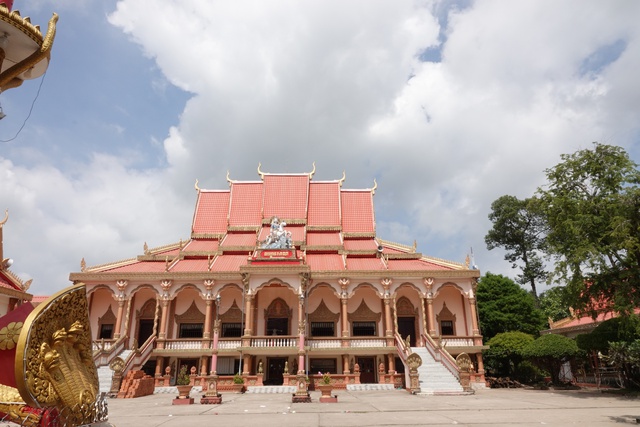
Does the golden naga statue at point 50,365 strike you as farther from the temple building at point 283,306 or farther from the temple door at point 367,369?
the temple door at point 367,369

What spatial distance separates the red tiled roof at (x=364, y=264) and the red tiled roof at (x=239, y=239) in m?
6.12

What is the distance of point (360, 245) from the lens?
25578mm

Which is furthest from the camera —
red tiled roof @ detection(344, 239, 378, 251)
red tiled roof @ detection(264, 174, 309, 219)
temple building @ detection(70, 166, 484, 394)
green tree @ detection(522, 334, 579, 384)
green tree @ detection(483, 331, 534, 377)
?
red tiled roof @ detection(264, 174, 309, 219)

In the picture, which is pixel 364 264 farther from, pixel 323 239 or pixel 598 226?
pixel 598 226

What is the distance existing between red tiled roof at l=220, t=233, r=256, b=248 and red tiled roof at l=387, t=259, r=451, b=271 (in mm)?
8508

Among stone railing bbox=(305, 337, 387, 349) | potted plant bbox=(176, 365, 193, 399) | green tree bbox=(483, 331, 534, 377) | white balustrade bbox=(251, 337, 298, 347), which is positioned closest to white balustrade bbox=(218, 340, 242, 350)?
white balustrade bbox=(251, 337, 298, 347)

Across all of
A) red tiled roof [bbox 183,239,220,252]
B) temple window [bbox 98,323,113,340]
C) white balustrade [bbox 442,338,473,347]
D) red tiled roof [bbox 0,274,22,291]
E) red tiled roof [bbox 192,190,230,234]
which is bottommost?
white balustrade [bbox 442,338,473,347]

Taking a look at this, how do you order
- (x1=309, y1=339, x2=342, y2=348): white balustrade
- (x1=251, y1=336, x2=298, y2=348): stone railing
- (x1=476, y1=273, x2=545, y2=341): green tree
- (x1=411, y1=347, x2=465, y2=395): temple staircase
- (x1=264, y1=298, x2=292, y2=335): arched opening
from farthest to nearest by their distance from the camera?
(x1=476, y1=273, x2=545, y2=341): green tree, (x1=264, y1=298, x2=292, y2=335): arched opening, (x1=309, y1=339, x2=342, y2=348): white balustrade, (x1=251, y1=336, x2=298, y2=348): stone railing, (x1=411, y1=347, x2=465, y2=395): temple staircase

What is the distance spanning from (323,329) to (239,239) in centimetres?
786

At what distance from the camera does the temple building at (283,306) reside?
19.9 meters

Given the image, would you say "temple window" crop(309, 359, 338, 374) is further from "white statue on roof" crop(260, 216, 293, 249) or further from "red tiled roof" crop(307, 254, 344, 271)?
"white statue on roof" crop(260, 216, 293, 249)

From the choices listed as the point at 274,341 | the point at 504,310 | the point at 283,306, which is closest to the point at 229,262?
the point at 283,306

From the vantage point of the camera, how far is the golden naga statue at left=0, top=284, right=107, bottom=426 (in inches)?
140

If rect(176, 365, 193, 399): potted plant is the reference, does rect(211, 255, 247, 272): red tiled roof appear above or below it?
above
